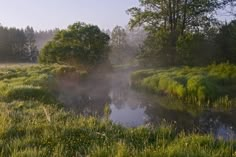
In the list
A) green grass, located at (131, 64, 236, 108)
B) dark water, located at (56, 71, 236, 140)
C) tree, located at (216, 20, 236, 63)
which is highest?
tree, located at (216, 20, 236, 63)

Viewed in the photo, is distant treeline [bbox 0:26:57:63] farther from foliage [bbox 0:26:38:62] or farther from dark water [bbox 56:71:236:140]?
dark water [bbox 56:71:236:140]

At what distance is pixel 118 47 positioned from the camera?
7881 cm

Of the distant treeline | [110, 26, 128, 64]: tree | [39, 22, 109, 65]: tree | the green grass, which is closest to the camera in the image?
the green grass

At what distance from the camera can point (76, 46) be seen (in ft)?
140

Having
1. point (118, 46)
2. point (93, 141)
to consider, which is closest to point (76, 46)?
point (93, 141)

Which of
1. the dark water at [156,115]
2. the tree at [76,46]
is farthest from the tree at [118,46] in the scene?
the dark water at [156,115]

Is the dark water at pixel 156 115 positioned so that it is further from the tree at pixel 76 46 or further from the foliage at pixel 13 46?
the foliage at pixel 13 46

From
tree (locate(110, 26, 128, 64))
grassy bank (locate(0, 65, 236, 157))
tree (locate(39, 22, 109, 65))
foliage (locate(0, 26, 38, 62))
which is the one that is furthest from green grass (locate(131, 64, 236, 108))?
foliage (locate(0, 26, 38, 62))

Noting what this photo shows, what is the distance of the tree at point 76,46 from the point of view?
4231cm

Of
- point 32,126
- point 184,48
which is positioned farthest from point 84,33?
point 32,126

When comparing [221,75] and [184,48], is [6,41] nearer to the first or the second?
[184,48]

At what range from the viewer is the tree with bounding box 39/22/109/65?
4231 cm

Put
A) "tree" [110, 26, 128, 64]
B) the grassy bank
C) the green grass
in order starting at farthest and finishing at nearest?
"tree" [110, 26, 128, 64], the green grass, the grassy bank

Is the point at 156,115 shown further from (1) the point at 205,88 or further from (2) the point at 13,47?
(2) the point at 13,47
